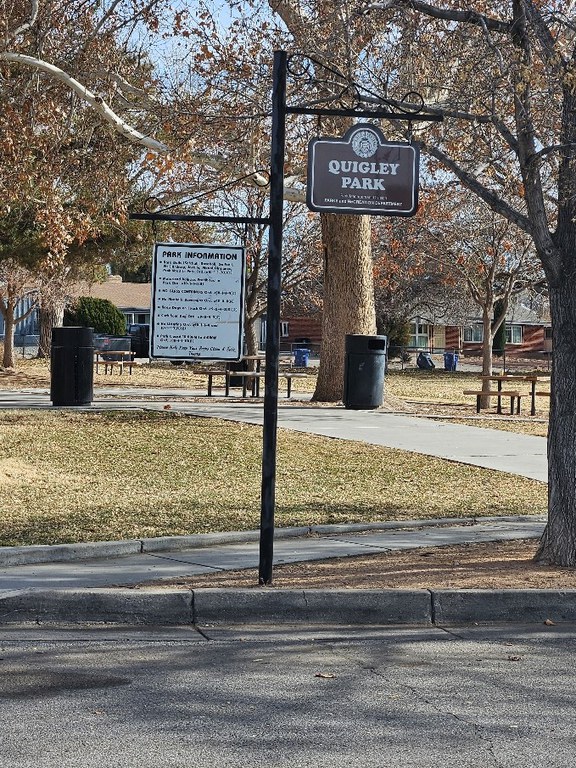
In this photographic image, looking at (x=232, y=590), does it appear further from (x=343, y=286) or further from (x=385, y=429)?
(x=343, y=286)

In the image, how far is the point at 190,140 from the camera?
16.8m

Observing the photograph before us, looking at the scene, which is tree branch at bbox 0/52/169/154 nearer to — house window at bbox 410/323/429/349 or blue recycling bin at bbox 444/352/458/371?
blue recycling bin at bbox 444/352/458/371

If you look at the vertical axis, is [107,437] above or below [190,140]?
below

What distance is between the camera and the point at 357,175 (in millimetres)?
8508

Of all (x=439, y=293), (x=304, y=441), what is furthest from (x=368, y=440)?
(x=439, y=293)

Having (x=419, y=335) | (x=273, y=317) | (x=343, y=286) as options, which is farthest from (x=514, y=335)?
(x=273, y=317)

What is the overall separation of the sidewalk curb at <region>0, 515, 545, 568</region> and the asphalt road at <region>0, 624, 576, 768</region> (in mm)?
1913

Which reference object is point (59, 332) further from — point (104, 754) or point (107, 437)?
point (104, 754)

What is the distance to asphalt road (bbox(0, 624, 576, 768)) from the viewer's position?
5207 millimetres

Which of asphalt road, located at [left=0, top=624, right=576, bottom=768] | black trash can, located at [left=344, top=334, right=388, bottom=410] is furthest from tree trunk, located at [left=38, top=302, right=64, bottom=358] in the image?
asphalt road, located at [left=0, top=624, right=576, bottom=768]

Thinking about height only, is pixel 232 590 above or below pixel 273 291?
below

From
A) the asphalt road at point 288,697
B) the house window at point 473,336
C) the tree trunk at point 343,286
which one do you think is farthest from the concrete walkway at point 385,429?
the house window at point 473,336

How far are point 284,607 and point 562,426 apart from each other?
2.87 metres

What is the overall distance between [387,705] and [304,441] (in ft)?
38.5
